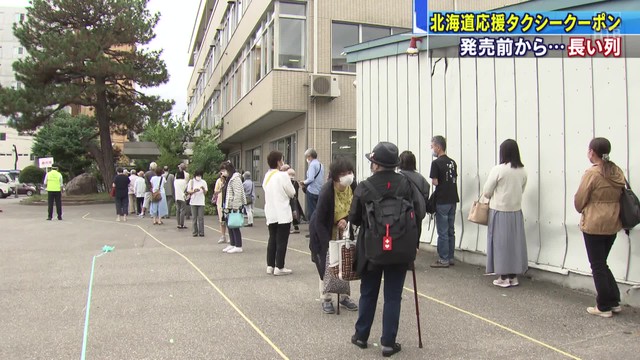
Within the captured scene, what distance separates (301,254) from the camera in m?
8.59

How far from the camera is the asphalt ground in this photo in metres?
4.09

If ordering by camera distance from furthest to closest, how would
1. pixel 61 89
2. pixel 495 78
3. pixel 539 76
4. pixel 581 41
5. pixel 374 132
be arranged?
pixel 61 89
pixel 374 132
pixel 495 78
pixel 539 76
pixel 581 41

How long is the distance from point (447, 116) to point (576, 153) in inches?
91.8

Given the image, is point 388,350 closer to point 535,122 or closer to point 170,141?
point 535,122

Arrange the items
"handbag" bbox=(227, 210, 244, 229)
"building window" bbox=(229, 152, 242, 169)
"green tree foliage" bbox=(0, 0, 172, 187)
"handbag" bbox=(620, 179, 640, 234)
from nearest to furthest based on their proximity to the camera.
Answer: "handbag" bbox=(620, 179, 640, 234) < "handbag" bbox=(227, 210, 244, 229) < "green tree foliage" bbox=(0, 0, 172, 187) < "building window" bbox=(229, 152, 242, 169)

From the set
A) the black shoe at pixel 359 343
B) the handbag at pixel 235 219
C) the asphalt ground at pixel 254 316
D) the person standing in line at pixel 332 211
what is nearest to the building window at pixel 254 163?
the handbag at pixel 235 219

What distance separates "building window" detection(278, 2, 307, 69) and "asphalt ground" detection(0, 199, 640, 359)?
8133 mm

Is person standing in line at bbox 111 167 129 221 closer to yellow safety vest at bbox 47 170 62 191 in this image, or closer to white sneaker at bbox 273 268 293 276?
yellow safety vest at bbox 47 170 62 191

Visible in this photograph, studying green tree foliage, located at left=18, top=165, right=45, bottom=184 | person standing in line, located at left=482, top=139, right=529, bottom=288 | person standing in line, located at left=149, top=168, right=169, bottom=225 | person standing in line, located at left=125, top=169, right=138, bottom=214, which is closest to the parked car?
green tree foliage, located at left=18, top=165, right=45, bottom=184

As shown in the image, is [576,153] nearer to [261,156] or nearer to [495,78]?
[495,78]

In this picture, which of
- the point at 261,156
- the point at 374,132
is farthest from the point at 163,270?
the point at 261,156

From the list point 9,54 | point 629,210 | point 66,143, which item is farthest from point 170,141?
point 9,54
